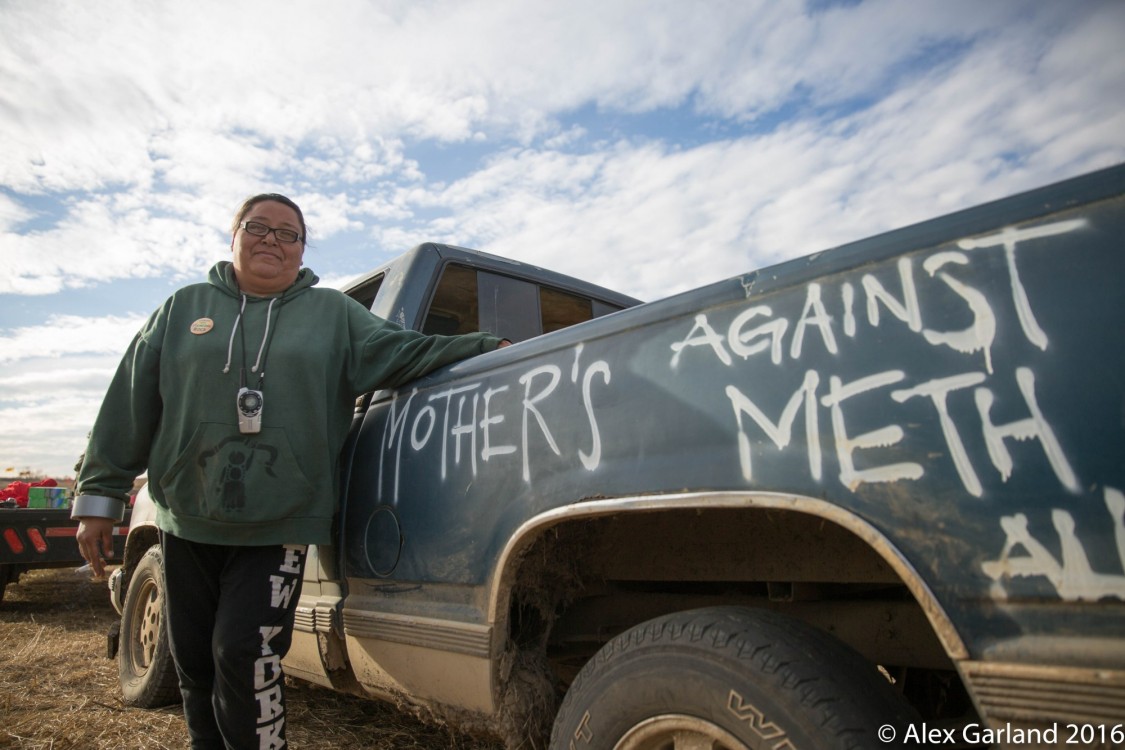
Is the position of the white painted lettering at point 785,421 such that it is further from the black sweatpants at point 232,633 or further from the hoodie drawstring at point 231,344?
the hoodie drawstring at point 231,344

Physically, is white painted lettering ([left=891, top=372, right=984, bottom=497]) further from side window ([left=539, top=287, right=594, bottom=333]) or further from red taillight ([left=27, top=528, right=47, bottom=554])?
red taillight ([left=27, top=528, right=47, bottom=554])

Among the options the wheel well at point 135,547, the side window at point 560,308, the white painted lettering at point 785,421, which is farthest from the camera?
the wheel well at point 135,547

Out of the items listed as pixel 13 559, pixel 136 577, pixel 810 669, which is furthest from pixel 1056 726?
pixel 13 559

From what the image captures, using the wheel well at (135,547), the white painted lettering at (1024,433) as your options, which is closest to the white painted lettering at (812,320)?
A: the white painted lettering at (1024,433)

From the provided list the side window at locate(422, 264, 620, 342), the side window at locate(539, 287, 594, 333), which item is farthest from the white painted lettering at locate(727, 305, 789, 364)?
the side window at locate(539, 287, 594, 333)

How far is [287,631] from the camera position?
2.10 m

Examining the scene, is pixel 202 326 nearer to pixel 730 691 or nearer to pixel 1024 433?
pixel 730 691

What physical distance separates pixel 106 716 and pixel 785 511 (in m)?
3.33

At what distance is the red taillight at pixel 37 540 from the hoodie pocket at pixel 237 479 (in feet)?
18.9

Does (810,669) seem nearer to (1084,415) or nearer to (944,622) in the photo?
(944,622)

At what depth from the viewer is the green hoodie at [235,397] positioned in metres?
2.08

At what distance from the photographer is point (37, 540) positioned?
6469 millimetres

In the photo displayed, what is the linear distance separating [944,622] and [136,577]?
383 cm

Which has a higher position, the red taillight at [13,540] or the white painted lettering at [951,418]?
the white painted lettering at [951,418]
